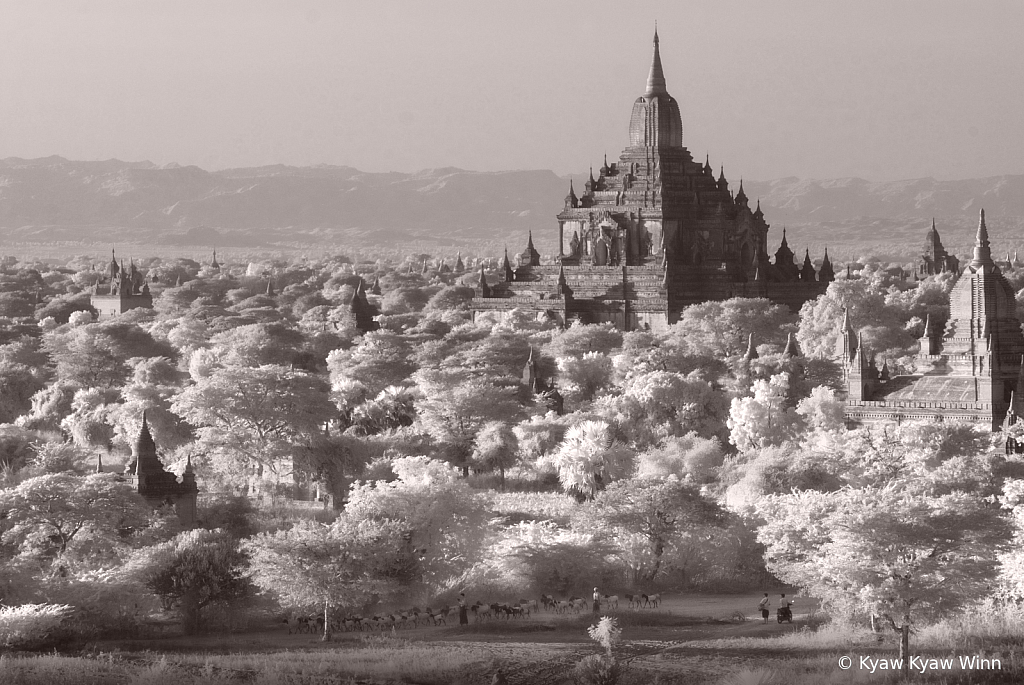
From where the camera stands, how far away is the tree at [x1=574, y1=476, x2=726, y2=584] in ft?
199

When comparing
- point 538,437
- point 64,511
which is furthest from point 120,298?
point 64,511

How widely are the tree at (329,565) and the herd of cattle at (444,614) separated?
1.38ft

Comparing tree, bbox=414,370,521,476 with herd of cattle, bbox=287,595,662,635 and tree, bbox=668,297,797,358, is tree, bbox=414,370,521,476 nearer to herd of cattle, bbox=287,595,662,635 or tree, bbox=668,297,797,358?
tree, bbox=668,297,797,358

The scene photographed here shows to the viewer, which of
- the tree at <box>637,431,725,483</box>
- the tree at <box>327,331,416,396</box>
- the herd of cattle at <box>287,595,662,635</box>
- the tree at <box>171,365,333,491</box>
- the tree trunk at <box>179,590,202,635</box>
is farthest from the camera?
the tree at <box>327,331,416,396</box>

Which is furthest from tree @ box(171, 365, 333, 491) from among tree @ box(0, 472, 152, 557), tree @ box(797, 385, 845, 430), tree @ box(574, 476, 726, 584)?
tree @ box(574, 476, 726, 584)

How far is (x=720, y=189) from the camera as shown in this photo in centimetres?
12594

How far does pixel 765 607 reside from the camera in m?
55.0

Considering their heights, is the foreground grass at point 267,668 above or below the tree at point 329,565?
below

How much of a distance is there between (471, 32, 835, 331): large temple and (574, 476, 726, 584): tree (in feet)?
178

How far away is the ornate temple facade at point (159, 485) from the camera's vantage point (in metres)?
64.9

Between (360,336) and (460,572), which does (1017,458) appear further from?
(360,336)

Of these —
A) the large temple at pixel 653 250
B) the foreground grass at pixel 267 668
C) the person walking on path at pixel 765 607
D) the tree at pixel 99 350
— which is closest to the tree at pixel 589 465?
the person walking on path at pixel 765 607

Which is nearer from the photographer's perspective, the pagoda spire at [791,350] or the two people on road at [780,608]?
the two people on road at [780,608]

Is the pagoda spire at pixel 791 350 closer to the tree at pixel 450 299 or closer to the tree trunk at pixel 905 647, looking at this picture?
the tree trunk at pixel 905 647
